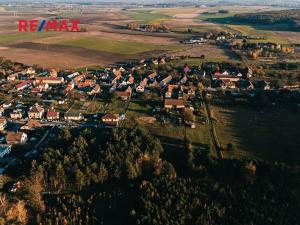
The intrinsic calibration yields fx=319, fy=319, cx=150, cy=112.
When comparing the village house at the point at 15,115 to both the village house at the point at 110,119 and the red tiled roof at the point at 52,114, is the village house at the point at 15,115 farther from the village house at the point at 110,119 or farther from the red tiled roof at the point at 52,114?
the village house at the point at 110,119

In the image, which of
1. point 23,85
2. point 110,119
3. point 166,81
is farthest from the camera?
point 166,81

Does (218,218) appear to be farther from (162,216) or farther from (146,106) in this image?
(146,106)

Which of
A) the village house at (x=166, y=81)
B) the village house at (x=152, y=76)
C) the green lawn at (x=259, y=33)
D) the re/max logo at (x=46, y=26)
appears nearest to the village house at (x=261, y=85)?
the village house at (x=166, y=81)

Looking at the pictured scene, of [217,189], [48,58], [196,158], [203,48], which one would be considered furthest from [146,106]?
[203,48]

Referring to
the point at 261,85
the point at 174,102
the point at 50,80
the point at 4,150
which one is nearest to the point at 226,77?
the point at 261,85

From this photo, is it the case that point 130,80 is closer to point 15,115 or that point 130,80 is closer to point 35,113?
point 35,113
